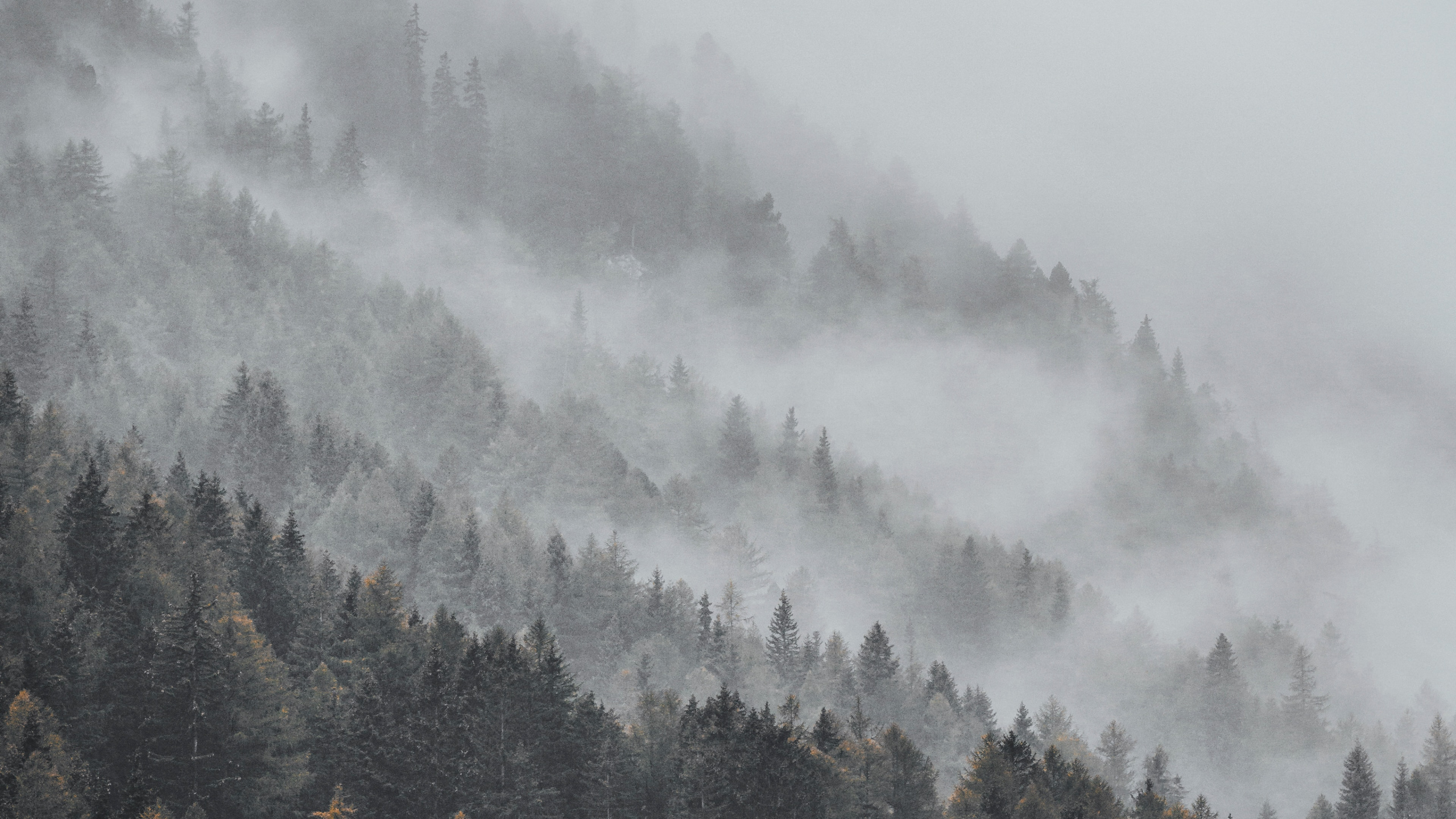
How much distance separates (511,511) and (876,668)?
1222 inches

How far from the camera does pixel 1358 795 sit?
8000 centimetres

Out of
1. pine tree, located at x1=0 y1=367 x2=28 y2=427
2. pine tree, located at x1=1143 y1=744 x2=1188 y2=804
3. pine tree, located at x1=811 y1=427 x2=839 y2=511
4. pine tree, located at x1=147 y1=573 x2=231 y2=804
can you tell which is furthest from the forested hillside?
pine tree, located at x1=1143 y1=744 x2=1188 y2=804

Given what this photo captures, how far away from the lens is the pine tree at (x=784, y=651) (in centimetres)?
9619

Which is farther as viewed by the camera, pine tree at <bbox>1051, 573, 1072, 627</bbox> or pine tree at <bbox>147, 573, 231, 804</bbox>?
pine tree at <bbox>1051, 573, 1072, 627</bbox>

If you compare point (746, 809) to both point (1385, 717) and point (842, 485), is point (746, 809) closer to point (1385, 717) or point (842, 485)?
point (842, 485)

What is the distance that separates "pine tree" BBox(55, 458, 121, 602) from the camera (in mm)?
53812

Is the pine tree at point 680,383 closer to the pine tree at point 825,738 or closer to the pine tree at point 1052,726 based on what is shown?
the pine tree at point 1052,726

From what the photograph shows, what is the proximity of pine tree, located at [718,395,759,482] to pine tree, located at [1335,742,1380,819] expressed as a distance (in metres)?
69.0

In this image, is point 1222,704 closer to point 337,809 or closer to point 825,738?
point 825,738

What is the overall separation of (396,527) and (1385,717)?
11941cm

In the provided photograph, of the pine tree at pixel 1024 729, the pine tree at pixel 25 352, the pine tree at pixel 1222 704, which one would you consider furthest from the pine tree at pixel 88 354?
the pine tree at pixel 1222 704

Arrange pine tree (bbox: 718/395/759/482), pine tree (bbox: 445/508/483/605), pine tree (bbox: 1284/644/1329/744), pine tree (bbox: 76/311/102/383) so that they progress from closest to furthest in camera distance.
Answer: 1. pine tree (bbox: 445/508/483/605)
2. pine tree (bbox: 76/311/102/383)
3. pine tree (bbox: 1284/644/1329/744)
4. pine tree (bbox: 718/395/759/482)

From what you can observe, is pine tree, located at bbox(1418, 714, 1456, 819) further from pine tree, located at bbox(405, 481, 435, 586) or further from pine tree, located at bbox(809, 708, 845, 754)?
pine tree, located at bbox(405, 481, 435, 586)

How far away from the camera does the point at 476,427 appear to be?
122 meters
